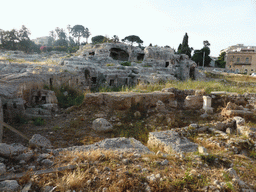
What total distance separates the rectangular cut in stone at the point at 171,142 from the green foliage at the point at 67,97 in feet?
14.5

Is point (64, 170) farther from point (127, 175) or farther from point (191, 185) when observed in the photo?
point (191, 185)

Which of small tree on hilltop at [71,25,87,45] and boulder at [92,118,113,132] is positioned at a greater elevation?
small tree on hilltop at [71,25,87,45]

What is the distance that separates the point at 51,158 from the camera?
9.55 feet

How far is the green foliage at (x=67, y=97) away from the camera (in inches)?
299

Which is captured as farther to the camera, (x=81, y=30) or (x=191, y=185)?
(x=81, y=30)

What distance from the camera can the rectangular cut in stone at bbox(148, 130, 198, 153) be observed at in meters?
4.00

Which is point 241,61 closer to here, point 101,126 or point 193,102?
point 193,102

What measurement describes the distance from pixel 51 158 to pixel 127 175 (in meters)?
1.44

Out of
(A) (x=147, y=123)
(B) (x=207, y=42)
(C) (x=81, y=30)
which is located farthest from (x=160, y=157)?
(C) (x=81, y=30)

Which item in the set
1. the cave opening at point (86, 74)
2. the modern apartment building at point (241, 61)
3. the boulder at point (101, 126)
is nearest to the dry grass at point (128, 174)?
the boulder at point (101, 126)

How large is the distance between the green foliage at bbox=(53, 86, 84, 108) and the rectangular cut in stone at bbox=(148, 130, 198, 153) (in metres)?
4.42

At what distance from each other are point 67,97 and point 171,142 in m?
6.06

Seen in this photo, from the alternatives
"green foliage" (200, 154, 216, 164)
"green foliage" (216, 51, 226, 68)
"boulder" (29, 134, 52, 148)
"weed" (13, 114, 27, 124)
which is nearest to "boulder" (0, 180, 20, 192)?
"boulder" (29, 134, 52, 148)

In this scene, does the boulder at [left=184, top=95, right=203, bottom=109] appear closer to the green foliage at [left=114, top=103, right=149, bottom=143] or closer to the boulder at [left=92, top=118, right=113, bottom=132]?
the green foliage at [left=114, top=103, right=149, bottom=143]
